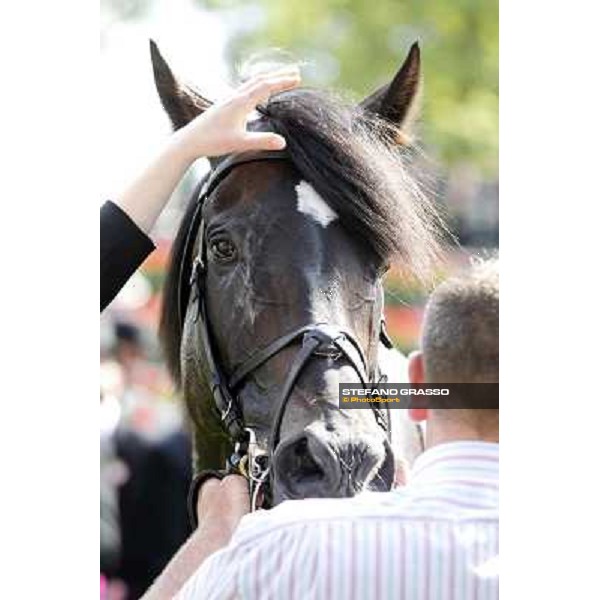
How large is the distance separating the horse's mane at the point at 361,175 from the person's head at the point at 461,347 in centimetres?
42

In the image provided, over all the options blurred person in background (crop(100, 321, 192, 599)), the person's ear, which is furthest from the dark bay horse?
blurred person in background (crop(100, 321, 192, 599))

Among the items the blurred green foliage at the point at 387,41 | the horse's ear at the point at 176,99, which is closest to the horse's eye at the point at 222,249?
the horse's ear at the point at 176,99

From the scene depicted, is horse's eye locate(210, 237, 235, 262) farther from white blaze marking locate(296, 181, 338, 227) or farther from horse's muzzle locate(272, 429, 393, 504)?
horse's muzzle locate(272, 429, 393, 504)

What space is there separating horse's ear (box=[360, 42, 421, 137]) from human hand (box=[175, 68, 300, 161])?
335 millimetres

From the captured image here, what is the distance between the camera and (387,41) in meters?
4.83

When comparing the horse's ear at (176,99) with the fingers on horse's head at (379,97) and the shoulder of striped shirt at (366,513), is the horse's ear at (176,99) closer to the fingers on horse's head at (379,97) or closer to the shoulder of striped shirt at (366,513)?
the fingers on horse's head at (379,97)

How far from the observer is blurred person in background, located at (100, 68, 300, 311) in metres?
2.12

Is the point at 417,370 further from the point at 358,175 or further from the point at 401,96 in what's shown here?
the point at 401,96

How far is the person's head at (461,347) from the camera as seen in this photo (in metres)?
1.79

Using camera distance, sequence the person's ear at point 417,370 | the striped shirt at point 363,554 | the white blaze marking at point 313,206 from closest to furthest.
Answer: the striped shirt at point 363,554 < the person's ear at point 417,370 < the white blaze marking at point 313,206

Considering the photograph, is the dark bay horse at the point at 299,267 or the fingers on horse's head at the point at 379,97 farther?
the fingers on horse's head at the point at 379,97
